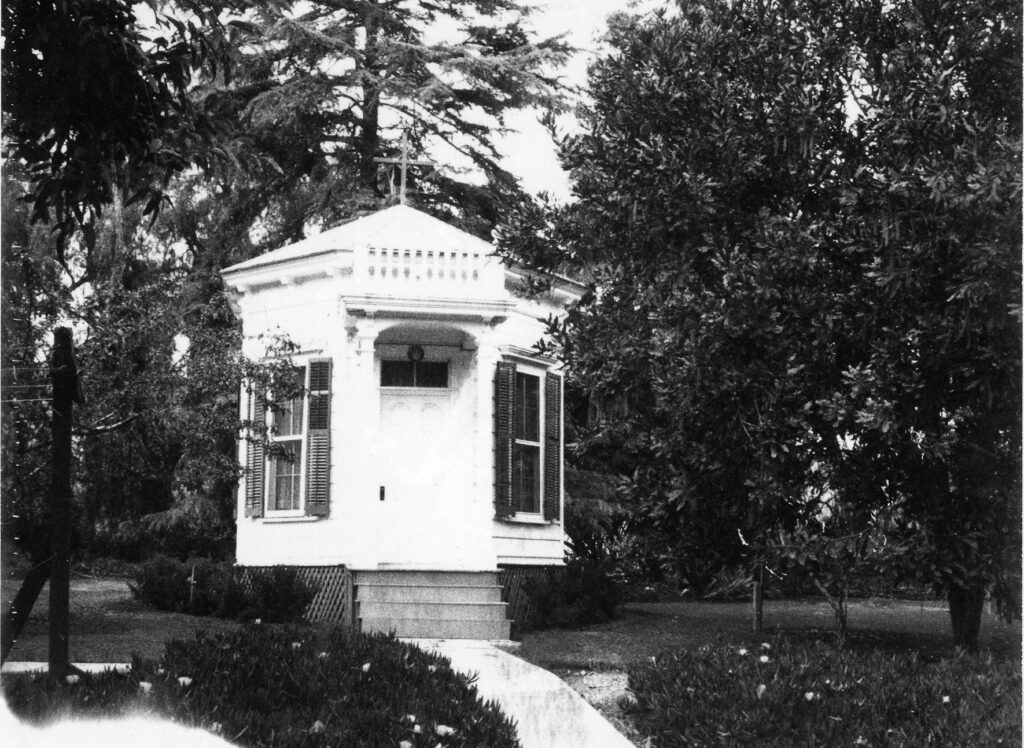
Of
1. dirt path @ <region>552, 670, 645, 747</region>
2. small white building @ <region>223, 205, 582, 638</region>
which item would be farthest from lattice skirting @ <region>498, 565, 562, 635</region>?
dirt path @ <region>552, 670, 645, 747</region>

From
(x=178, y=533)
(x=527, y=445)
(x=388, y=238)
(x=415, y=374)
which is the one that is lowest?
(x=178, y=533)

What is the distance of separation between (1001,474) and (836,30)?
390 centimetres

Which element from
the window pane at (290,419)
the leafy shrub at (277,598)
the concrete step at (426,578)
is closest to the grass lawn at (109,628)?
the leafy shrub at (277,598)

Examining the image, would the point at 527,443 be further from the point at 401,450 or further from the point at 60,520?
the point at 60,520

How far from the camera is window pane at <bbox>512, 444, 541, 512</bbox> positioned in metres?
16.6

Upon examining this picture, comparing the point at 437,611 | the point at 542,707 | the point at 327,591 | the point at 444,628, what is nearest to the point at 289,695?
the point at 542,707

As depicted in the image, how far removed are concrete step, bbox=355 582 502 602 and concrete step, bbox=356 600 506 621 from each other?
0.12 meters

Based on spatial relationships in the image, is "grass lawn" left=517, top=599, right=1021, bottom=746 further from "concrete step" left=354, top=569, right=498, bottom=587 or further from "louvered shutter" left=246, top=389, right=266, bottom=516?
"louvered shutter" left=246, top=389, right=266, bottom=516

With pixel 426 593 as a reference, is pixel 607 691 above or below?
below

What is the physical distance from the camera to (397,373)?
1612 cm

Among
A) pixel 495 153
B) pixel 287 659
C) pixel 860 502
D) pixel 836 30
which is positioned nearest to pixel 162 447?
pixel 287 659

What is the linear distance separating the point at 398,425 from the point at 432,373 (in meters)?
0.76

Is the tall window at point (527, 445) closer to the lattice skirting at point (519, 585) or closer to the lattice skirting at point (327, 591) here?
the lattice skirting at point (519, 585)

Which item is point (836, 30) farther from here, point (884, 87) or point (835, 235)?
point (835, 235)
